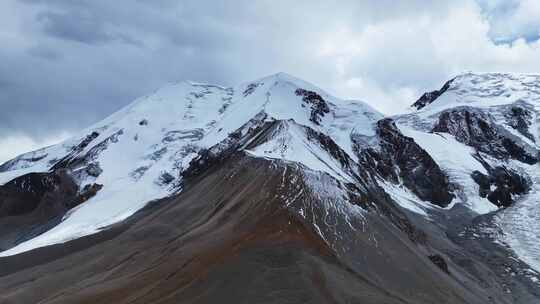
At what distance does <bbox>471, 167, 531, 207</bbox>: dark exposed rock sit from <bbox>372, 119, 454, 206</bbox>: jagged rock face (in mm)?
10548

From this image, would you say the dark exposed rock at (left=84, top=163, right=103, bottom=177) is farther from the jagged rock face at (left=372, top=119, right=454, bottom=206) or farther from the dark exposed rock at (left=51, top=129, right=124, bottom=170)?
the jagged rock face at (left=372, top=119, right=454, bottom=206)

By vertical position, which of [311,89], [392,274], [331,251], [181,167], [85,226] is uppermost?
[311,89]

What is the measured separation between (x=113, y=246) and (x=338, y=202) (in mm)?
39547

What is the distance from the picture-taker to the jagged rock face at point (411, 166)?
6614 inches

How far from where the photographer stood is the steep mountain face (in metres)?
73.9

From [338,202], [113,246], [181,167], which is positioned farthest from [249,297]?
[181,167]

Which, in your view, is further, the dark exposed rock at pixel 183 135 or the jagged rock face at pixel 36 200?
the dark exposed rock at pixel 183 135

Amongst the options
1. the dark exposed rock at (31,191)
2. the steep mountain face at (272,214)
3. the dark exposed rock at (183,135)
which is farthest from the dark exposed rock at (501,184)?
the dark exposed rock at (31,191)

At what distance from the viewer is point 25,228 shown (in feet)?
484

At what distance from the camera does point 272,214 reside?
85.0 m

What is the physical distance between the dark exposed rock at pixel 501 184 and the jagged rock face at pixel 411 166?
10548 millimetres

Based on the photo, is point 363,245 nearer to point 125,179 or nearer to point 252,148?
point 252,148

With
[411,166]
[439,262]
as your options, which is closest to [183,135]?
[411,166]

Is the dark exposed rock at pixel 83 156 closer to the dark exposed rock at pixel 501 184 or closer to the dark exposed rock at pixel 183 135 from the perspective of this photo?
the dark exposed rock at pixel 183 135
